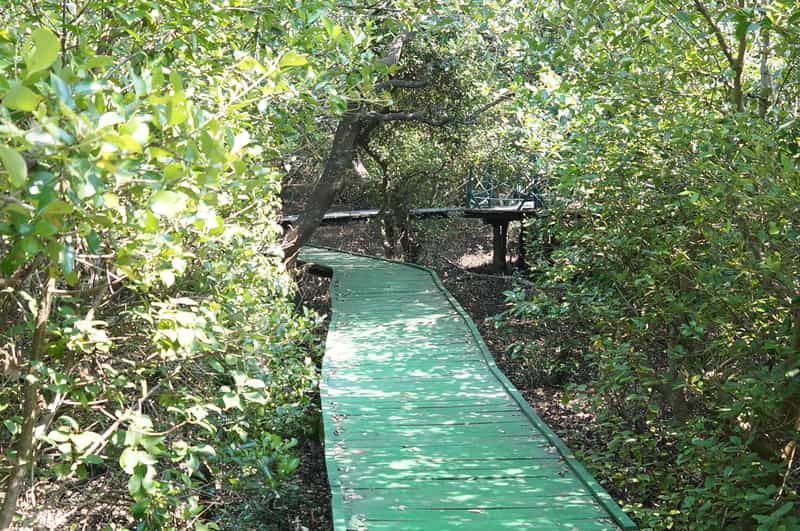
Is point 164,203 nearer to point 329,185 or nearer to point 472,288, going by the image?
point 329,185

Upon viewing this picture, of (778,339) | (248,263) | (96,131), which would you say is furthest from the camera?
(248,263)

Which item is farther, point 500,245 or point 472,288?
point 500,245

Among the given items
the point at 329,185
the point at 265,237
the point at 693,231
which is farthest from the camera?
the point at 329,185

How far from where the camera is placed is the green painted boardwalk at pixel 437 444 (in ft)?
12.3

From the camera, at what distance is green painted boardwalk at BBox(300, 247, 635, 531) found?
3744mm

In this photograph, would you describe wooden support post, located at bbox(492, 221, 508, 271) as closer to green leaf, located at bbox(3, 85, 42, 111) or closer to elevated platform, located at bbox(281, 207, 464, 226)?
elevated platform, located at bbox(281, 207, 464, 226)

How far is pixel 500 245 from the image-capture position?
15297 mm

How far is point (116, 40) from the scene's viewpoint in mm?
2850

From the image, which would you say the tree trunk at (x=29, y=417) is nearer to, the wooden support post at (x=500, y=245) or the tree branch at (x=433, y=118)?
the tree branch at (x=433, y=118)

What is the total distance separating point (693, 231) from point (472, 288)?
32.4ft

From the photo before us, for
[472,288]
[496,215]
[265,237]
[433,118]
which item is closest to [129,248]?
[265,237]

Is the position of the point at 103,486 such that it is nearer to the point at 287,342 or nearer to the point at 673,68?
the point at 287,342

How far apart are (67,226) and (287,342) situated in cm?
314

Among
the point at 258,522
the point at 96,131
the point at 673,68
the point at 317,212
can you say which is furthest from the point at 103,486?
the point at 317,212
